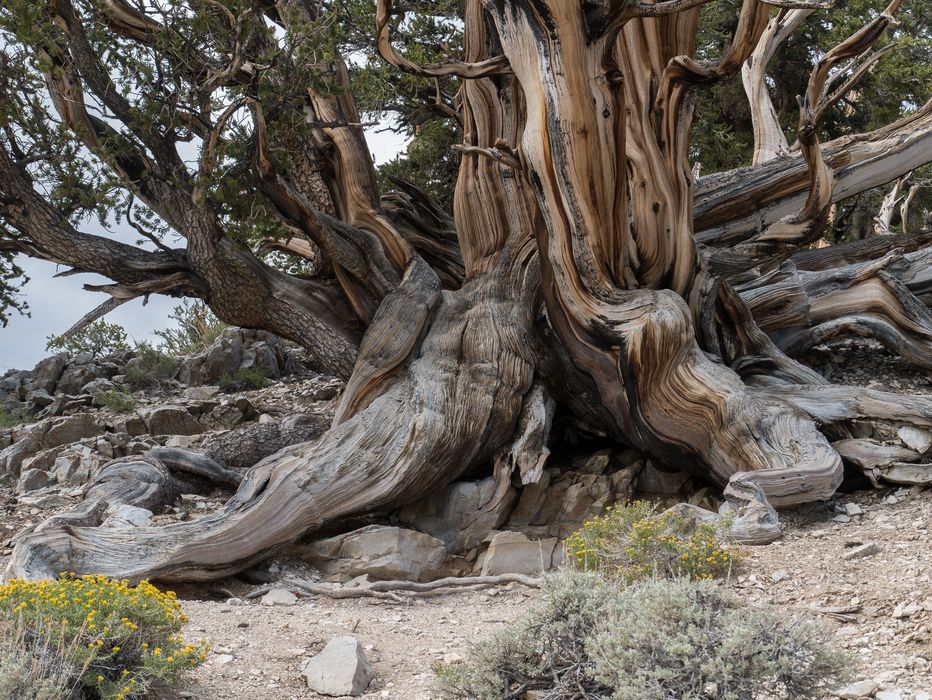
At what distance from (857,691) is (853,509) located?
328cm

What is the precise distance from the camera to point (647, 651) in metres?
3.40

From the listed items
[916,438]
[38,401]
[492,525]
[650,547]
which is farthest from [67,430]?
[916,438]

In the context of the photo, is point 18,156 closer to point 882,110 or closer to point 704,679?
point 704,679

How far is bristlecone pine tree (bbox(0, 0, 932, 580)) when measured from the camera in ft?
22.6

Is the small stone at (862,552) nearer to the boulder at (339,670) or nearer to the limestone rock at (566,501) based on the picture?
the limestone rock at (566,501)

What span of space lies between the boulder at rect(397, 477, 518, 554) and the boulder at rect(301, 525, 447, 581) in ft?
1.34

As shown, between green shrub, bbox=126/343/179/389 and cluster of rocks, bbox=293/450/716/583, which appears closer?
cluster of rocks, bbox=293/450/716/583

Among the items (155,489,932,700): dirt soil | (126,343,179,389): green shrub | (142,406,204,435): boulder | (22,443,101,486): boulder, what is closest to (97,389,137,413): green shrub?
(142,406,204,435): boulder

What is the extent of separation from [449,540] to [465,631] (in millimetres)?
2062

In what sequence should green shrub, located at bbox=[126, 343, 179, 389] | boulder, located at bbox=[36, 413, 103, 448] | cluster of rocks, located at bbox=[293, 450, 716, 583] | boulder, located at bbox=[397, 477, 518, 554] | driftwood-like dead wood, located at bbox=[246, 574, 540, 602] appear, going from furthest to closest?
green shrub, located at bbox=[126, 343, 179, 389] → boulder, located at bbox=[36, 413, 103, 448] → boulder, located at bbox=[397, 477, 518, 554] → cluster of rocks, located at bbox=[293, 450, 716, 583] → driftwood-like dead wood, located at bbox=[246, 574, 540, 602]

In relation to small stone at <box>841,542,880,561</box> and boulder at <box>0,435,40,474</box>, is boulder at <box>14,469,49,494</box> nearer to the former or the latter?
boulder at <box>0,435,40,474</box>

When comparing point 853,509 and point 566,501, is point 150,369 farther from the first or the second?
point 853,509

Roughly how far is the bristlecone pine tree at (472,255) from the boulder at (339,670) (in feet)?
6.96

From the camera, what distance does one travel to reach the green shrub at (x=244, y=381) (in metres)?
11.7
